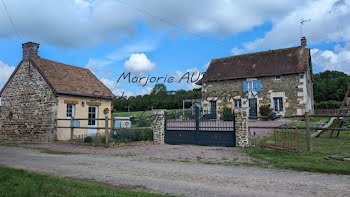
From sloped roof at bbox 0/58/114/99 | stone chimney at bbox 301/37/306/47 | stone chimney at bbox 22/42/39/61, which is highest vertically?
stone chimney at bbox 301/37/306/47

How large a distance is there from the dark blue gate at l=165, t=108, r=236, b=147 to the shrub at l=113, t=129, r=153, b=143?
1.16 meters

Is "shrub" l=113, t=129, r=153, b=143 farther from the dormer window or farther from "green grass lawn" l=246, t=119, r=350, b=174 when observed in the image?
the dormer window

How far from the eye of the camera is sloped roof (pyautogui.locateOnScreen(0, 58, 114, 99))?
46.7 feet

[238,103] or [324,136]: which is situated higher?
[238,103]

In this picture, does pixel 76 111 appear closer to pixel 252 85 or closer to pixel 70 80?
pixel 70 80

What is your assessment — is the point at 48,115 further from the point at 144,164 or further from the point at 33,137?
the point at 144,164

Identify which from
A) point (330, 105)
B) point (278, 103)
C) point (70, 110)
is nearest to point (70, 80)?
point (70, 110)

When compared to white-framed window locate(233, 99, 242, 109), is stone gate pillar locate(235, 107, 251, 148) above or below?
below

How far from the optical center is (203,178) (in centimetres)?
560

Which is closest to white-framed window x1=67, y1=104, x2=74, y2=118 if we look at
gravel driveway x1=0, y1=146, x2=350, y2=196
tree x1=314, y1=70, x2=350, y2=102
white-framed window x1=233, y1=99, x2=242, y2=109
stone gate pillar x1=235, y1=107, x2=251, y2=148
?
gravel driveway x1=0, y1=146, x2=350, y2=196

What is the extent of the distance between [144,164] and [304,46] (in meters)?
22.9

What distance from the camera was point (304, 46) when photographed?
975 inches

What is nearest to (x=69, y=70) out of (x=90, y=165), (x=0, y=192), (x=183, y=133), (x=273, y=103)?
(x=183, y=133)

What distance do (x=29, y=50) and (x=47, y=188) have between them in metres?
13.4
